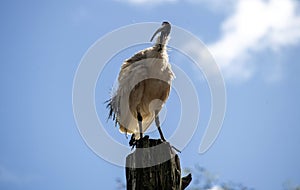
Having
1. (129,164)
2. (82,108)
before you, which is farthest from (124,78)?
(129,164)

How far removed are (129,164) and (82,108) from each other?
198 cm

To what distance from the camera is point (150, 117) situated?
29.9 feet

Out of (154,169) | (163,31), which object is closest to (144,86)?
(163,31)

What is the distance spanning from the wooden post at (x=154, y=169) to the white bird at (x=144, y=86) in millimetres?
3281

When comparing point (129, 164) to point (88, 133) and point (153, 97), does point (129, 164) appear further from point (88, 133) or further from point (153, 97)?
point (153, 97)

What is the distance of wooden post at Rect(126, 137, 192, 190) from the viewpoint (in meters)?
4.79

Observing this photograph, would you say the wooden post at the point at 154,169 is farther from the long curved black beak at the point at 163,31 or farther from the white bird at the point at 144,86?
the long curved black beak at the point at 163,31

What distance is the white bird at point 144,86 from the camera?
848cm

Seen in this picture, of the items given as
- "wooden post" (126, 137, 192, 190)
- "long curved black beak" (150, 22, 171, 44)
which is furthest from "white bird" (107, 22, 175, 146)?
"wooden post" (126, 137, 192, 190)

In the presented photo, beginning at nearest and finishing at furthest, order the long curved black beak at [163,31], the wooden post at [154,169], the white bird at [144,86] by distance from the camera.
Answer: the wooden post at [154,169], the white bird at [144,86], the long curved black beak at [163,31]

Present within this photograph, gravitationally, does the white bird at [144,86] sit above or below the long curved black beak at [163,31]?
below

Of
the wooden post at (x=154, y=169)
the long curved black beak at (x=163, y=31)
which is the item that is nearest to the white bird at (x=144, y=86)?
the long curved black beak at (x=163, y=31)

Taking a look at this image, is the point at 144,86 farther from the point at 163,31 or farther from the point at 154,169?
the point at 154,169

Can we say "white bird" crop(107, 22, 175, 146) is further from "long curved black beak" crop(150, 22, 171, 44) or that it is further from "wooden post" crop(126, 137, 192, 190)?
"wooden post" crop(126, 137, 192, 190)
